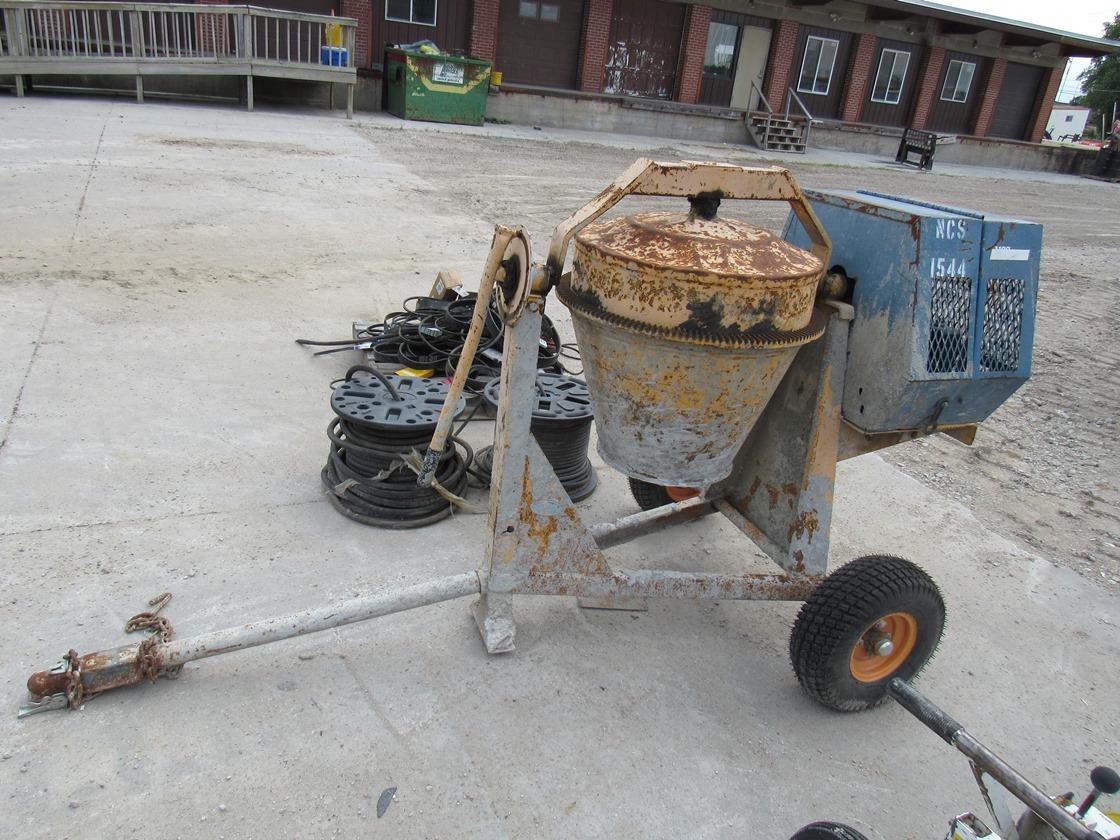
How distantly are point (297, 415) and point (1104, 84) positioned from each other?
69067 millimetres

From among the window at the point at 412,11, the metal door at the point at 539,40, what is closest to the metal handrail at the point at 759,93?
the metal door at the point at 539,40

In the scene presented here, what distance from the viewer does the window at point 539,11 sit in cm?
2044

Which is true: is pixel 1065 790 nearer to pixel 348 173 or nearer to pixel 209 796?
pixel 209 796

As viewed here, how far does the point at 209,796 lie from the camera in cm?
212

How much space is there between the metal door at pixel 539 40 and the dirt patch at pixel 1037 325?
462 cm

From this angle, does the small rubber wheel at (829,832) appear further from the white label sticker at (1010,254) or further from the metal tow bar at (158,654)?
the white label sticker at (1010,254)

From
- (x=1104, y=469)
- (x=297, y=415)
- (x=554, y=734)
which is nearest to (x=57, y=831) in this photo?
(x=554, y=734)

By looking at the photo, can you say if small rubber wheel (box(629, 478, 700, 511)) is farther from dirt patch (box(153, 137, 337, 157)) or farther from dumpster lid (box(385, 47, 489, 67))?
dumpster lid (box(385, 47, 489, 67))

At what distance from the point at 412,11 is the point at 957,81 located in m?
18.7

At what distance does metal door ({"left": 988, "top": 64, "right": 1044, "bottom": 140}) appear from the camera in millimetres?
28438

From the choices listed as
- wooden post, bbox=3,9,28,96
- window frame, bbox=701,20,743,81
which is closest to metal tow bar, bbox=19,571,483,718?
wooden post, bbox=3,9,28,96

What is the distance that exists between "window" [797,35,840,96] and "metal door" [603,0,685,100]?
465cm

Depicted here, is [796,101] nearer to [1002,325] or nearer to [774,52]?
[774,52]

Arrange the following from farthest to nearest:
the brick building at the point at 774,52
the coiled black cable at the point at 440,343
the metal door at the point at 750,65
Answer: the metal door at the point at 750,65 → the brick building at the point at 774,52 → the coiled black cable at the point at 440,343
